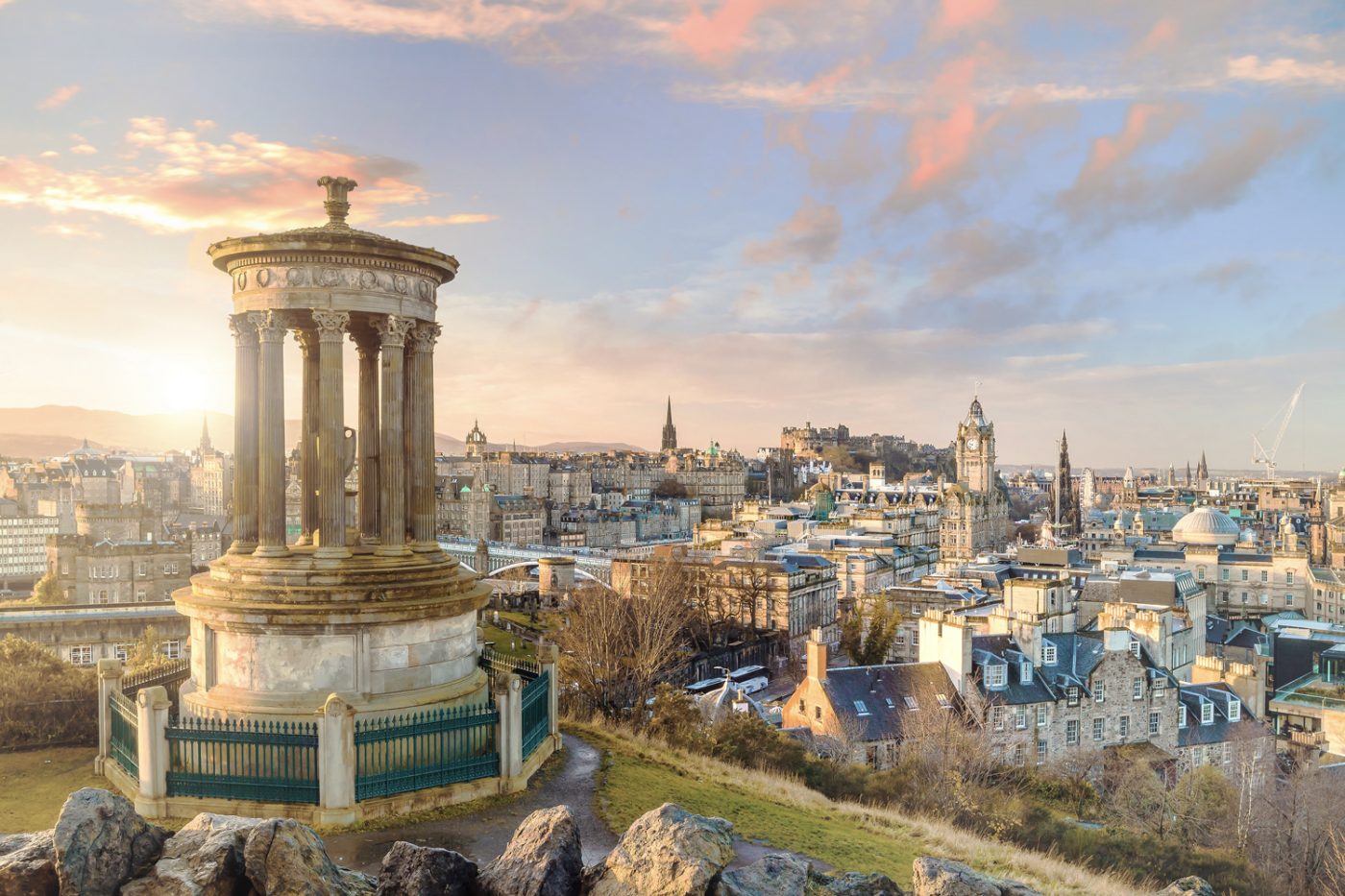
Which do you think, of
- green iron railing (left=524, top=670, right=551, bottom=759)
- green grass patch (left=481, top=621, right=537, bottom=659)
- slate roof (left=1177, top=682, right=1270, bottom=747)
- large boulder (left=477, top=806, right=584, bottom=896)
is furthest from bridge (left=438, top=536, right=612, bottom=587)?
large boulder (left=477, top=806, right=584, bottom=896)

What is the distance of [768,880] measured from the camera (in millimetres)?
7793

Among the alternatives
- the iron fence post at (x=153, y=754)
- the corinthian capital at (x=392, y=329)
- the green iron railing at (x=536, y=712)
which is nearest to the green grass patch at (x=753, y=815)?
the green iron railing at (x=536, y=712)

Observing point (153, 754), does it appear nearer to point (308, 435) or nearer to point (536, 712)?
point (308, 435)

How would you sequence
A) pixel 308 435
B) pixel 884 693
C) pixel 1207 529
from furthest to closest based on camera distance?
1. pixel 1207 529
2. pixel 884 693
3. pixel 308 435

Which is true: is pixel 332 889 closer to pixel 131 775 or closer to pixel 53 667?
pixel 131 775

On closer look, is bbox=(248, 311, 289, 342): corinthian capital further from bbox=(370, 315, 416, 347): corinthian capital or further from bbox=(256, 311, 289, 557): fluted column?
bbox=(370, 315, 416, 347): corinthian capital

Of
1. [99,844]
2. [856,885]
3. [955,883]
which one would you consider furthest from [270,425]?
[955,883]

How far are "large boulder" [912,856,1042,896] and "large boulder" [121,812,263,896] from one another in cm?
539

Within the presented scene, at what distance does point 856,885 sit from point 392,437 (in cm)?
1095

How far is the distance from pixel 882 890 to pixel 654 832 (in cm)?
202

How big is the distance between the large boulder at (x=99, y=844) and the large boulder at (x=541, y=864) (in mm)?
2699

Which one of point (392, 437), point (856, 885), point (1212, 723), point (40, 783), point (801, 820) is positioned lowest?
point (1212, 723)

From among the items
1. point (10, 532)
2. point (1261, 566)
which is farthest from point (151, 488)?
point (1261, 566)

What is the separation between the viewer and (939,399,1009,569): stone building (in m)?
132
